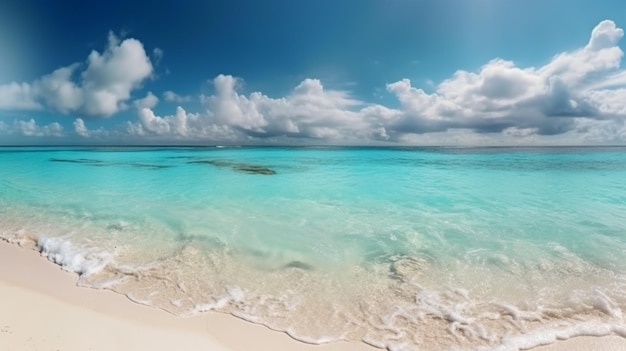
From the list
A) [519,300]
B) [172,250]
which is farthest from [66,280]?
[519,300]

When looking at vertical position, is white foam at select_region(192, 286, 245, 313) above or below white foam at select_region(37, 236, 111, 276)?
below

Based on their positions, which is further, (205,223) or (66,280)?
(205,223)

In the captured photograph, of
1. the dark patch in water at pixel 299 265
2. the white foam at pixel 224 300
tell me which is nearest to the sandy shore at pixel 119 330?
the white foam at pixel 224 300

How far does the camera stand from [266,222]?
10.0 m

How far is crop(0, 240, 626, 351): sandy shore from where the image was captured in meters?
3.89

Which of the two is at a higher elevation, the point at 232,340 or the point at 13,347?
the point at 13,347

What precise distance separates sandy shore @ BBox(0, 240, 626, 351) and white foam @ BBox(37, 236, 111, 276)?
1007 mm

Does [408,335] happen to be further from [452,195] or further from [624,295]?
[452,195]

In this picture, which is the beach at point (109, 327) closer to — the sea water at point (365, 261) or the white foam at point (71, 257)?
the sea water at point (365, 261)

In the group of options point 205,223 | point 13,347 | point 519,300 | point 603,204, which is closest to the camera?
point 13,347

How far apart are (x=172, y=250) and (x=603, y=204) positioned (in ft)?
51.9

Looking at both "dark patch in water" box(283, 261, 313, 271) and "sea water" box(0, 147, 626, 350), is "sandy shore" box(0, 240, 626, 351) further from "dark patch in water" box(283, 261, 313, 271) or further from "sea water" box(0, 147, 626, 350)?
"dark patch in water" box(283, 261, 313, 271)

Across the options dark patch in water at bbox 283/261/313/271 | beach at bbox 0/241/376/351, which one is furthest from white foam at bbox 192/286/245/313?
dark patch in water at bbox 283/261/313/271

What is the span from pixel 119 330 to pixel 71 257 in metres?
3.69
